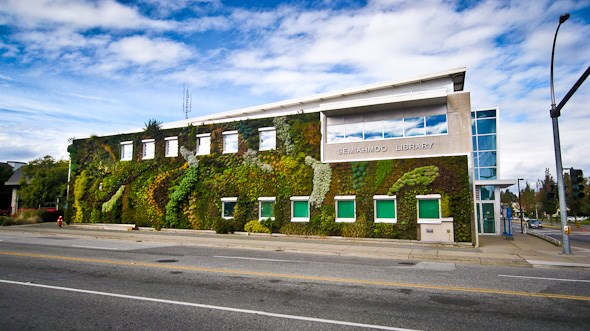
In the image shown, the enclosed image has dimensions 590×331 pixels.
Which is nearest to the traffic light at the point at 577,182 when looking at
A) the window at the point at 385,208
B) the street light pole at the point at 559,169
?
the street light pole at the point at 559,169

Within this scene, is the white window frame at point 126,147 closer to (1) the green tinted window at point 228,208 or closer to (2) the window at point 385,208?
(1) the green tinted window at point 228,208

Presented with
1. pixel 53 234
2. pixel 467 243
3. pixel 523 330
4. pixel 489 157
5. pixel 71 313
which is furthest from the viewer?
pixel 489 157

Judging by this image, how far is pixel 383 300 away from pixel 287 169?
698 inches

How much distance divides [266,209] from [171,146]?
10.6m

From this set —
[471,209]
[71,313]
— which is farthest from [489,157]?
[71,313]

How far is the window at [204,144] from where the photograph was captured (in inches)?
1131

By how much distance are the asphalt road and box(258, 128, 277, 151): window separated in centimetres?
1434

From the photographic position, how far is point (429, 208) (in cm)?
2064

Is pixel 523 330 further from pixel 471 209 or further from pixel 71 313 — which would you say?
pixel 471 209

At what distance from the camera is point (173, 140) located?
3016cm

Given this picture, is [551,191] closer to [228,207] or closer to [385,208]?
[385,208]

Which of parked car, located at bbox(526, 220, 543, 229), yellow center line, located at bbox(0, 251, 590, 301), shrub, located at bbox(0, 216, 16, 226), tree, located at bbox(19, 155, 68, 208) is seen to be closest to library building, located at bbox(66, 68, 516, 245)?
shrub, located at bbox(0, 216, 16, 226)

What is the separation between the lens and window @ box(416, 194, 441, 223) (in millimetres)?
20375

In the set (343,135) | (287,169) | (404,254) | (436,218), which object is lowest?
(404,254)
